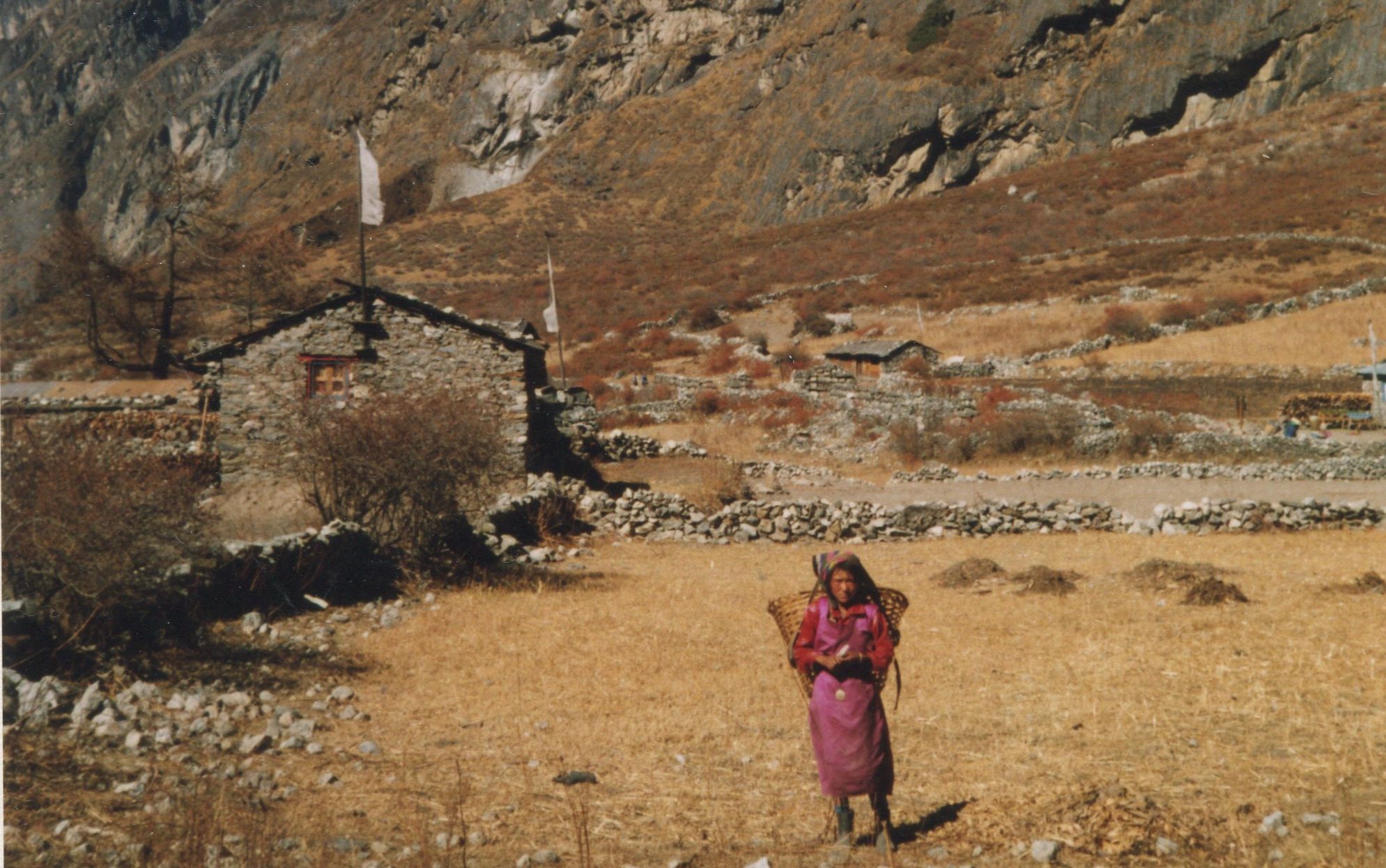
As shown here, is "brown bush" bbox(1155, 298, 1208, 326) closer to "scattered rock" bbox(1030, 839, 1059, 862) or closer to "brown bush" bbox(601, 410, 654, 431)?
"brown bush" bbox(601, 410, 654, 431)

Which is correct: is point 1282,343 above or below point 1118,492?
above

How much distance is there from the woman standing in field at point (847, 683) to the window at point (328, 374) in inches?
681

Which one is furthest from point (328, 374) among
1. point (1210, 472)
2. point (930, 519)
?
point (1210, 472)

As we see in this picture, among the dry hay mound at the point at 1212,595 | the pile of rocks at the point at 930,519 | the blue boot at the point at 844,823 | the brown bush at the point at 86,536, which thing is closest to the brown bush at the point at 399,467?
the brown bush at the point at 86,536

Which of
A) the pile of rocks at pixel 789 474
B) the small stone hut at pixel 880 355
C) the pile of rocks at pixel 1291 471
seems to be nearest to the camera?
the pile of rocks at pixel 1291 471

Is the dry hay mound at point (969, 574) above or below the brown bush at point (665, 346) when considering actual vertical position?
below

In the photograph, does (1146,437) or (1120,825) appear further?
(1146,437)

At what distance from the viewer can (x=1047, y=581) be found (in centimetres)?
1261

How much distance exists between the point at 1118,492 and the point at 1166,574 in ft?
28.2

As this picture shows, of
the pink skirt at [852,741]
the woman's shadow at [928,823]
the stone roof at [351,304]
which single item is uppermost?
the stone roof at [351,304]

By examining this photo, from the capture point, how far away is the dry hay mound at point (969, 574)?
44.0 ft

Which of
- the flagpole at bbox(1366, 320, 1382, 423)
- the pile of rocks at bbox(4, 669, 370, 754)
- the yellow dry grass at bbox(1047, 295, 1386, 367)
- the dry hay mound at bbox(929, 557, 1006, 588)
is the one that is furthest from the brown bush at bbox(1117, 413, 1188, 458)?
the pile of rocks at bbox(4, 669, 370, 754)

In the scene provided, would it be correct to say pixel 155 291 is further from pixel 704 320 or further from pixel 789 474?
pixel 704 320

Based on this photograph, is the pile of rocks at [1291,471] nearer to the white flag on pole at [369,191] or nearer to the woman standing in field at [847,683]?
the white flag on pole at [369,191]
